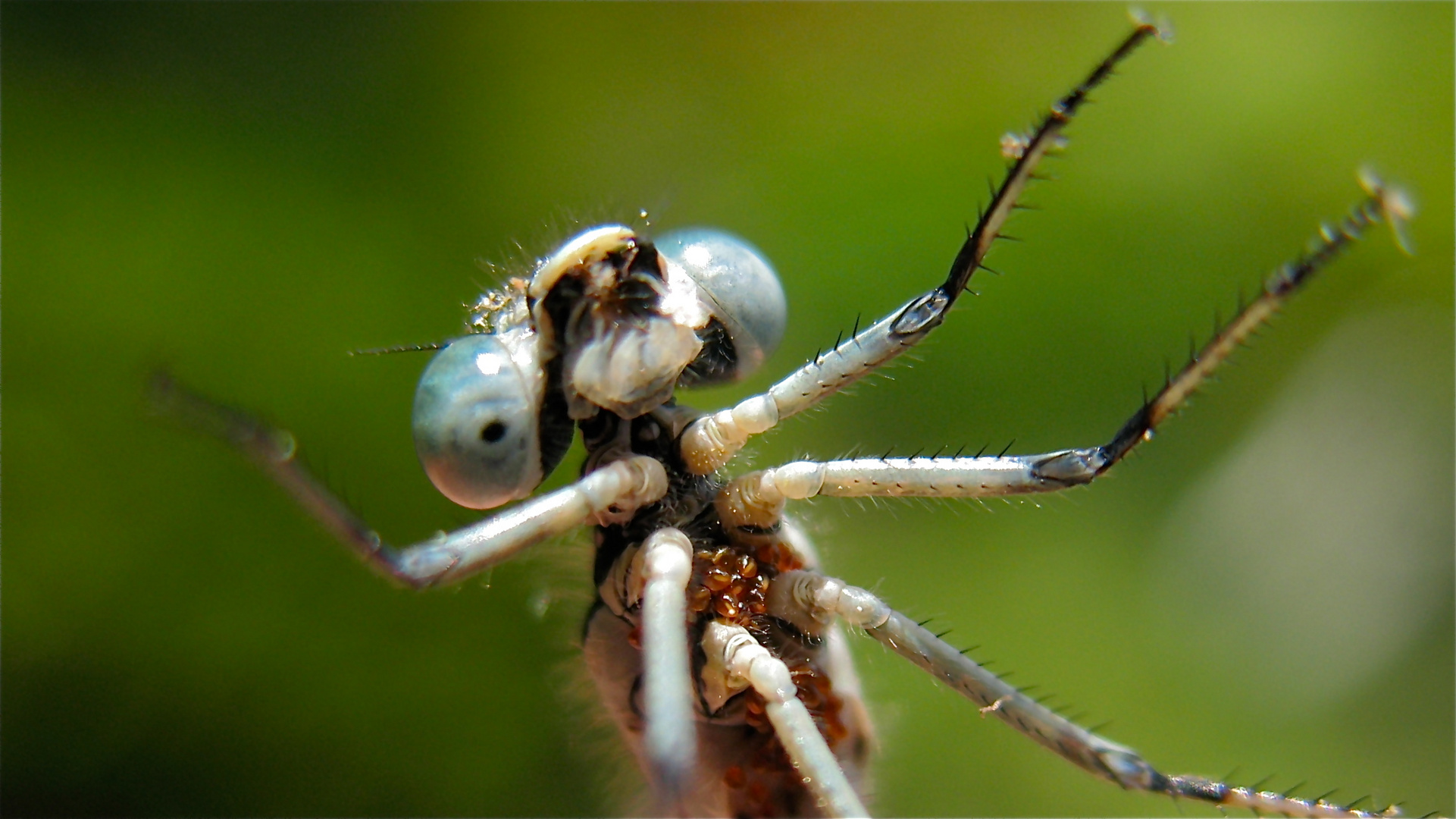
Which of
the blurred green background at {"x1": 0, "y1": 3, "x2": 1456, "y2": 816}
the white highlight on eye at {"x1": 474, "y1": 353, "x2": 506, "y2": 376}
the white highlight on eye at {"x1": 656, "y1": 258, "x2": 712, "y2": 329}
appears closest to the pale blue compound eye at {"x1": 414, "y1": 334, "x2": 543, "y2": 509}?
the white highlight on eye at {"x1": 474, "y1": 353, "x2": 506, "y2": 376}

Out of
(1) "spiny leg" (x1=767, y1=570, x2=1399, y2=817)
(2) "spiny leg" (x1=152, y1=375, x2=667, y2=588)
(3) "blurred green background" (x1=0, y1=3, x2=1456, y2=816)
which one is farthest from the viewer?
(3) "blurred green background" (x1=0, y1=3, x2=1456, y2=816)

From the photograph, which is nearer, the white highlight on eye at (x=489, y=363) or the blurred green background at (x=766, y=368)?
the white highlight on eye at (x=489, y=363)

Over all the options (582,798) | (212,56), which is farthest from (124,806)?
(212,56)

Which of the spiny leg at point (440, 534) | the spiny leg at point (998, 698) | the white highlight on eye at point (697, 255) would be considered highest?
the white highlight on eye at point (697, 255)

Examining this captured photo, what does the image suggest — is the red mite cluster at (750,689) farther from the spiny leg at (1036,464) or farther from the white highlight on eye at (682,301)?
the white highlight on eye at (682,301)

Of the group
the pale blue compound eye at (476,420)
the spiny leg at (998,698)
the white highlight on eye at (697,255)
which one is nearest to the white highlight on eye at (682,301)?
the white highlight on eye at (697,255)

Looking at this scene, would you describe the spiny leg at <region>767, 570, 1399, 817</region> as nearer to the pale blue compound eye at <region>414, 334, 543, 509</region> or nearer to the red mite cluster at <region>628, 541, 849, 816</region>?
the red mite cluster at <region>628, 541, 849, 816</region>

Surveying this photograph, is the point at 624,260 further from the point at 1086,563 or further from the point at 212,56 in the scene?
the point at 212,56

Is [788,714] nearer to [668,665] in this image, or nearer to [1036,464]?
[668,665]
